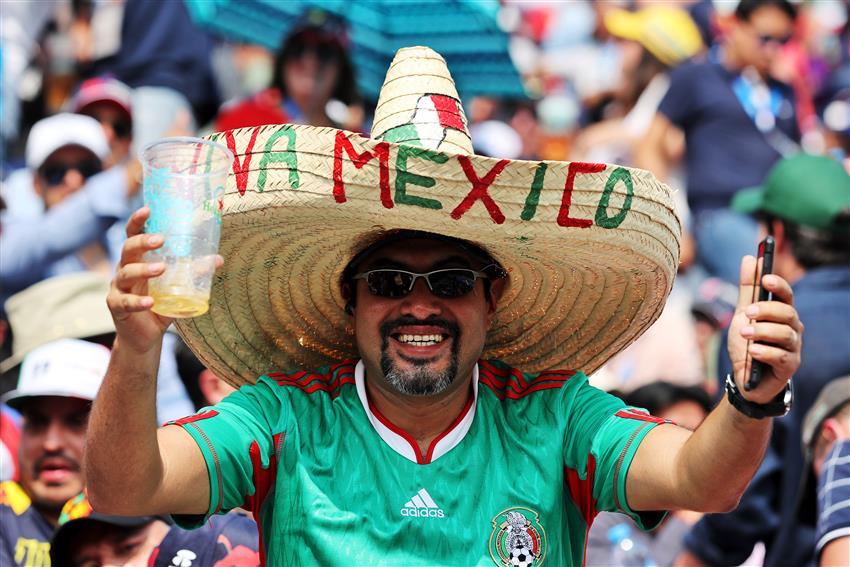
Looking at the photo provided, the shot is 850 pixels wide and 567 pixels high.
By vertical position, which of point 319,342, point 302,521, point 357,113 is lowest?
point 302,521

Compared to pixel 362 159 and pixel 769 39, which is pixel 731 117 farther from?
pixel 362 159

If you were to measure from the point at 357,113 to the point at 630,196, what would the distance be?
Answer: 522 cm

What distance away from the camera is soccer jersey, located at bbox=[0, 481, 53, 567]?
4805 millimetres

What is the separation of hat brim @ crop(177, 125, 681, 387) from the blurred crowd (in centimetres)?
41

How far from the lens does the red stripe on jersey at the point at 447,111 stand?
395 centimetres

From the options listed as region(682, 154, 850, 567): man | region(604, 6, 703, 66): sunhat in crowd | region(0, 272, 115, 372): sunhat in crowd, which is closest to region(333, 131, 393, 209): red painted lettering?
region(682, 154, 850, 567): man

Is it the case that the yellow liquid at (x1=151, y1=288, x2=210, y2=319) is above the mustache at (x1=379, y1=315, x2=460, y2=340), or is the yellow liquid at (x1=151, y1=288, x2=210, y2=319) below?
below

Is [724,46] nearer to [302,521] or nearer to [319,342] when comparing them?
[319,342]

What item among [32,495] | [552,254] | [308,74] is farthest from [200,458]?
[308,74]

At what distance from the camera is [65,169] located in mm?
7824

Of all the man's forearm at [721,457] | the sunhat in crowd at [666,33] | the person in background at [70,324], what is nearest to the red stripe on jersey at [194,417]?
the man's forearm at [721,457]

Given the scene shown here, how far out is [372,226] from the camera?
377 cm

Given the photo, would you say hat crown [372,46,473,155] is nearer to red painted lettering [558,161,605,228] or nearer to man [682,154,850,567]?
red painted lettering [558,161,605,228]

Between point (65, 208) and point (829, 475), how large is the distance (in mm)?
4437
